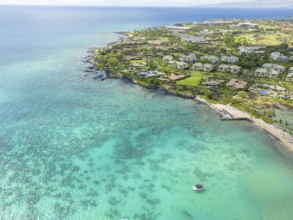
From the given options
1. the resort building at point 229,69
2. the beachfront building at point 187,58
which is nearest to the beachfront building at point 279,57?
the resort building at point 229,69

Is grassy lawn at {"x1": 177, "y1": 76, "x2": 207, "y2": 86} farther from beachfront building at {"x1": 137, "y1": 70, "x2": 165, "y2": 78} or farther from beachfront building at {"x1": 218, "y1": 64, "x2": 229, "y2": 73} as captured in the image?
beachfront building at {"x1": 218, "y1": 64, "x2": 229, "y2": 73}

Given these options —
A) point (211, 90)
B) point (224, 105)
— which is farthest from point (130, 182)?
point (211, 90)

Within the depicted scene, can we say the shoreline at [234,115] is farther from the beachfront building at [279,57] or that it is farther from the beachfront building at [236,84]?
the beachfront building at [279,57]

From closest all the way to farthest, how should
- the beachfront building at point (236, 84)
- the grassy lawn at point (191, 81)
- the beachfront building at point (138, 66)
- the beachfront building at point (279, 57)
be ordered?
the beachfront building at point (236, 84)
the grassy lawn at point (191, 81)
the beachfront building at point (138, 66)
the beachfront building at point (279, 57)

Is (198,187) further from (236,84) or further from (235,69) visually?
(235,69)

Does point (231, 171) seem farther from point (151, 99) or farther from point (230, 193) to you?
point (151, 99)

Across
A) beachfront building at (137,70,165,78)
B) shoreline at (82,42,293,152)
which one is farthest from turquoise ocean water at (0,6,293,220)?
beachfront building at (137,70,165,78)

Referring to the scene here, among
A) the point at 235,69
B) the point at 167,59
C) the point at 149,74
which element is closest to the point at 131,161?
the point at 149,74
